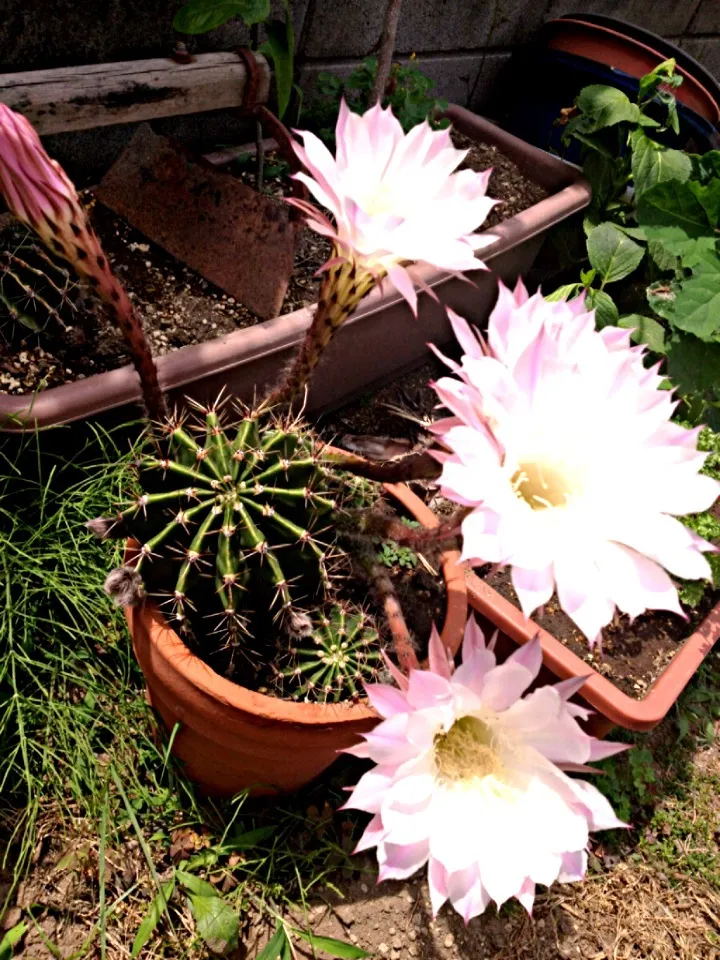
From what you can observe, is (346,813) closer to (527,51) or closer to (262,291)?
(262,291)

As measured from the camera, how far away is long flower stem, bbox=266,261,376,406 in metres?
0.96

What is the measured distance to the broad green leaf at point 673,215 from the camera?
1698mm

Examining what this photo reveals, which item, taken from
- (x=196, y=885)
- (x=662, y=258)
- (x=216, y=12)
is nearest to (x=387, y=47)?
(x=216, y=12)

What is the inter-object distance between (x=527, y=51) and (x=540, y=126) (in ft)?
0.82

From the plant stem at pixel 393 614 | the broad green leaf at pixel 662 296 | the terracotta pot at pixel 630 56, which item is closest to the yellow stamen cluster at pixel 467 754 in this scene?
the plant stem at pixel 393 614

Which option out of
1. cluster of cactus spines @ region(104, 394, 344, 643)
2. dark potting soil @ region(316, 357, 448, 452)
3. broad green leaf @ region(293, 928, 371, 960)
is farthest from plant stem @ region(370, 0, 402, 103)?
broad green leaf @ region(293, 928, 371, 960)

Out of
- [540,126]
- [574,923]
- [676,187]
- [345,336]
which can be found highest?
[676,187]

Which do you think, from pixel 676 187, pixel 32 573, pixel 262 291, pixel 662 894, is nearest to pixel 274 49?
pixel 262 291

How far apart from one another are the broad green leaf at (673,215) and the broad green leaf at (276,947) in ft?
4.89

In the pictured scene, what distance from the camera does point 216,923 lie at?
4.15ft

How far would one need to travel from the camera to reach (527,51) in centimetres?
262

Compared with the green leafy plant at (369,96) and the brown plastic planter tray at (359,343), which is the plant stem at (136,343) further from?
the green leafy plant at (369,96)

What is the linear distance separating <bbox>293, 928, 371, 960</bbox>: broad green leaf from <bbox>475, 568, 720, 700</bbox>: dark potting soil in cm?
66

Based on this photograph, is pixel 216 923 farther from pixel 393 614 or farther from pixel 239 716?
pixel 393 614
